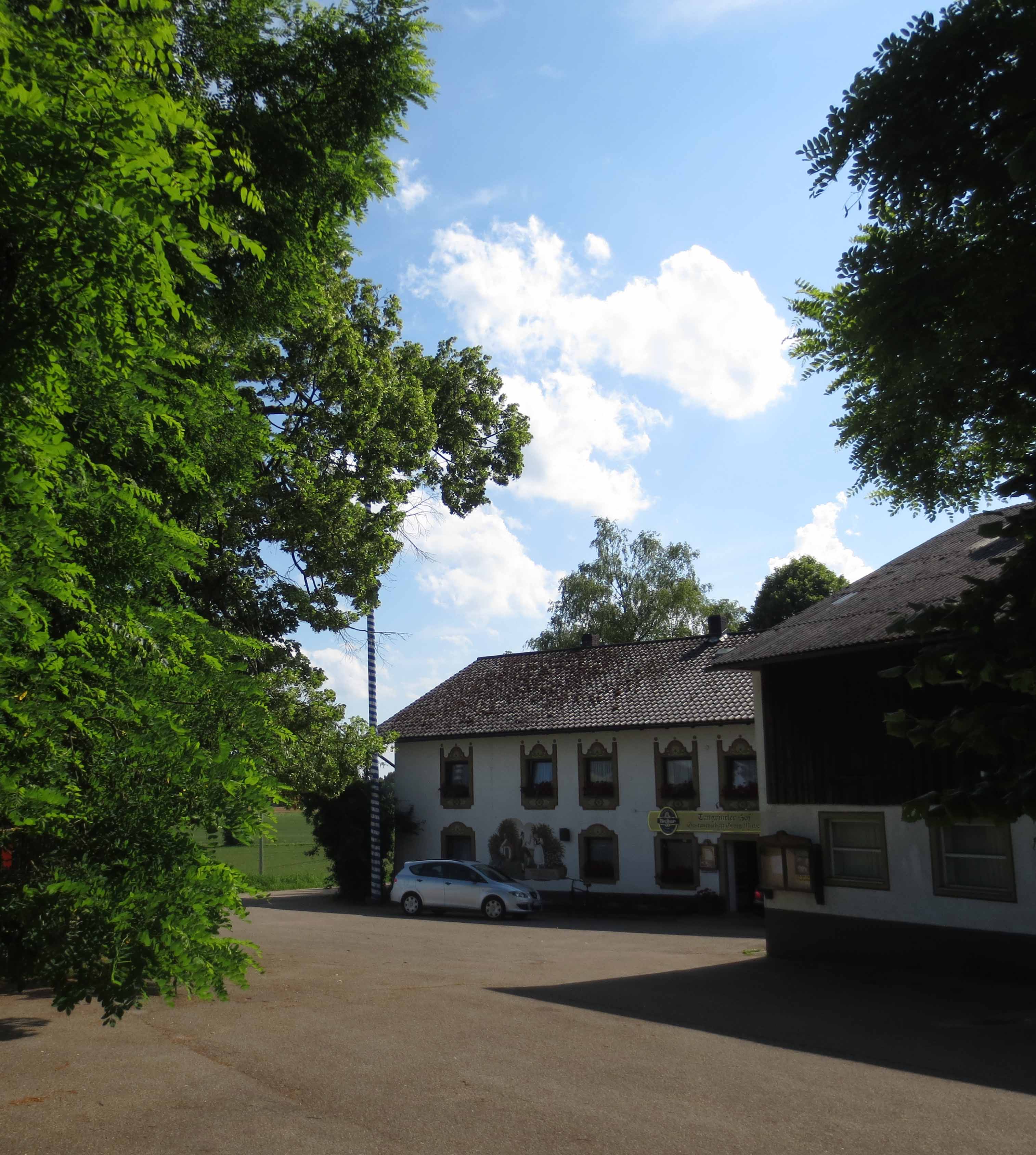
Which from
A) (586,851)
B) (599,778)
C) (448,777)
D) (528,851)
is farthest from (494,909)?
(448,777)

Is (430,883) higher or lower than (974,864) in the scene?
lower

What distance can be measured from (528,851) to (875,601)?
18975 millimetres

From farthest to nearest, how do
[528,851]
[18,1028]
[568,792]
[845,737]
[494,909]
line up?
[528,851], [568,792], [494,909], [845,737], [18,1028]

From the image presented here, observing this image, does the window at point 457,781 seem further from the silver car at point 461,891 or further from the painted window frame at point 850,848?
the painted window frame at point 850,848

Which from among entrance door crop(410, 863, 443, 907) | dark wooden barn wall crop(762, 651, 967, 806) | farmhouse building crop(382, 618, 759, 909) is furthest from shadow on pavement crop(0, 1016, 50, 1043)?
farmhouse building crop(382, 618, 759, 909)

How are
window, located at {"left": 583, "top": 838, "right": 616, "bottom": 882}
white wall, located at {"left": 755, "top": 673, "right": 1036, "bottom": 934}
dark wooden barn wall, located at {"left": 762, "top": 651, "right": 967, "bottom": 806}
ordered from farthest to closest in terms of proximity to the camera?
window, located at {"left": 583, "top": 838, "right": 616, "bottom": 882}
dark wooden barn wall, located at {"left": 762, "top": 651, "right": 967, "bottom": 806}
white wall, located at {"left": 755, "top": 673, "right": 1036, "bottom": 934}

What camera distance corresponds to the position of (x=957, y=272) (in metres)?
4.69

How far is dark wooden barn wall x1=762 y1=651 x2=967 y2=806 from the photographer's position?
15.6 m

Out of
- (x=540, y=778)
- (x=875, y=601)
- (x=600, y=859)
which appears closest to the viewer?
(x=875, y=601)

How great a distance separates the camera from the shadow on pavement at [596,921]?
81.2 ft

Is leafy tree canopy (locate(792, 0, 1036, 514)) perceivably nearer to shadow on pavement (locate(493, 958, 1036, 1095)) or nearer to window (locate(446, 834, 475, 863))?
shadow on pavement (locate(493, 958, 1036, 1095))

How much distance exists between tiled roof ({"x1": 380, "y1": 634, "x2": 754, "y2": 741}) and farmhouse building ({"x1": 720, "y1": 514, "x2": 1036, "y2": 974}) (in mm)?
10966

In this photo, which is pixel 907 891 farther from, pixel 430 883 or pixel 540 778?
pixel 540 778

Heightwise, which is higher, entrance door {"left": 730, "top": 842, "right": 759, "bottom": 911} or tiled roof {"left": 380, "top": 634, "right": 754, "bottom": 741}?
tiled roof {"left": 380, "top": 634, "right": 754, "bottom": 741}
